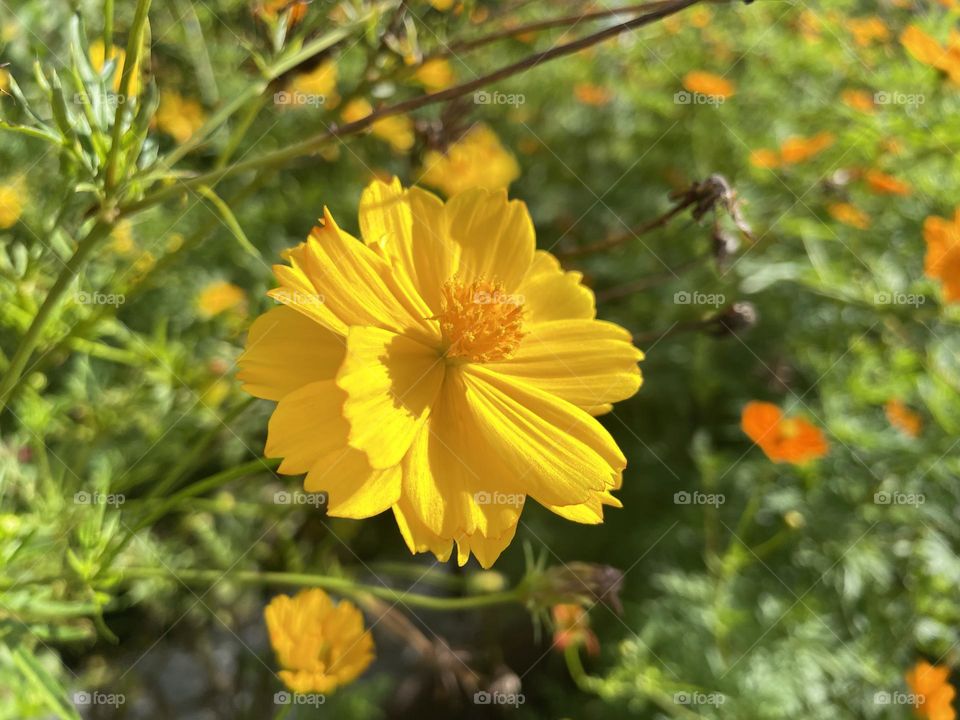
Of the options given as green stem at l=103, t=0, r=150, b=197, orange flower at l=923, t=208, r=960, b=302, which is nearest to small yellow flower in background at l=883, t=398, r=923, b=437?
orange flower at l=923, t=208, r=960, b=302

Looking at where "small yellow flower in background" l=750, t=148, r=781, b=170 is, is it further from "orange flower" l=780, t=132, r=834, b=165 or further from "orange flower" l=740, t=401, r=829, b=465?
"orange flower" l=740, t=401, r=829, b=465

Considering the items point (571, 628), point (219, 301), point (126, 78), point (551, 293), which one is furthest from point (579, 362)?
point (219, 301)

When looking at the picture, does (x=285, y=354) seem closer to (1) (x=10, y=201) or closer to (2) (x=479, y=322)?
(2) (x=479, y=322)

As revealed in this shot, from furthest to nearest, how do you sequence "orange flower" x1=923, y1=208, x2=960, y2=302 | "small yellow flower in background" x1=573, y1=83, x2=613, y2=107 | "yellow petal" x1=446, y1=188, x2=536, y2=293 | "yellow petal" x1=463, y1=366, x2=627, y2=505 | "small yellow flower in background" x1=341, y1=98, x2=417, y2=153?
"small yellow flower in background" x1=573, y1=83, x2=613, y2=107
"small yellow flower in background" x1=341, y1=98, x2=417, y2=153
"orange flower" x1=923, y1=208, x2=960, y2=302
"yellow petal" x1=446, y1=188, x2=536, y2=293
"yellow petal" x1=463, y1=366, x2=627, y2=505

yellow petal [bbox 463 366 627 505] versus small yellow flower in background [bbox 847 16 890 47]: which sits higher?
yellow petal [bbox 463 366 627 505]

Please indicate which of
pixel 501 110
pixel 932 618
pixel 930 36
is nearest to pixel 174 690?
pixel 932 618

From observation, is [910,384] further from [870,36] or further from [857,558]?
[870,36]
